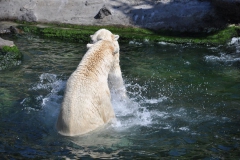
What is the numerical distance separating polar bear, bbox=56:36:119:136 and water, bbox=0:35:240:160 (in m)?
0.19

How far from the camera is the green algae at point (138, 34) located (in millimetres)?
15645

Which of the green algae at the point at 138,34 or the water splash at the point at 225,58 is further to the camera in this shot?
the green algae at the point at 138,34

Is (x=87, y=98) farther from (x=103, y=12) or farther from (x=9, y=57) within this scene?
(x=103, y=12)

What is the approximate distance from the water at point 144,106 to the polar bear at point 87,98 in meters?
0.19

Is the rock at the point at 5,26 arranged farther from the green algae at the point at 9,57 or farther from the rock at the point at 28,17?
the green algae at the point at 9,57

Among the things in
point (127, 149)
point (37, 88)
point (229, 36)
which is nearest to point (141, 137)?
point (127, 149)

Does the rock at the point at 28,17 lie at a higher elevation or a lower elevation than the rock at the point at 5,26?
higher

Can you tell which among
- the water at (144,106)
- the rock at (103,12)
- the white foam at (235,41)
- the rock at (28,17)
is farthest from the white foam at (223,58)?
the rock at (28,17)

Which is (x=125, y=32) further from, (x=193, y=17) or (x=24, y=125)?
(x=24, y=125)

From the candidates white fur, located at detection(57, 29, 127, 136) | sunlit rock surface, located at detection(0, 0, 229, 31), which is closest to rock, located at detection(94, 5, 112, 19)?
sunlit rock surface, located at detection(0, 0, 229, 31)

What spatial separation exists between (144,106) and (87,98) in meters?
2.73

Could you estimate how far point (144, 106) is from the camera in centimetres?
947

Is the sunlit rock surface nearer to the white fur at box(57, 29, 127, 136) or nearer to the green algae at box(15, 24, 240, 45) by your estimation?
the green algae at box(15, 24, 240, 45)

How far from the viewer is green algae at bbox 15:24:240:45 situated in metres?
15.6
